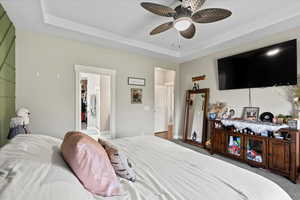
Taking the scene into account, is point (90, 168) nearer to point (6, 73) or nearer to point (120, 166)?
point (120, 166)

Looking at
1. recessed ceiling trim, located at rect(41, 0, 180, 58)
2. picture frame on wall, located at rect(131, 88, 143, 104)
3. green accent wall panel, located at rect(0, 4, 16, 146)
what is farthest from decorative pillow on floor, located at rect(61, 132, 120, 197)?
picture frame on wall, located at rect(131, 88, 143, 104)

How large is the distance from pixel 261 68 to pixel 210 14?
178 centimetres

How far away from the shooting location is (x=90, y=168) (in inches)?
33.6

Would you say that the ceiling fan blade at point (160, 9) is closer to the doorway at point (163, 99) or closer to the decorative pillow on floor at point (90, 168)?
the decorative pillow on floor at point (90, 168)

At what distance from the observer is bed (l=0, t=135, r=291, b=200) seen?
2.02ft

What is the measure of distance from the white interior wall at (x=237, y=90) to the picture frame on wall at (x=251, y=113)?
9cm

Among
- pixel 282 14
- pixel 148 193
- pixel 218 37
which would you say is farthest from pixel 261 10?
pixel 148 193

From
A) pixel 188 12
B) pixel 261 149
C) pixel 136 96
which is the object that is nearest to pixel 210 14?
pixel 188 12

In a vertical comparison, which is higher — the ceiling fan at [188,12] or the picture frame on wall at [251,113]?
the ceiling fan at [188,12]

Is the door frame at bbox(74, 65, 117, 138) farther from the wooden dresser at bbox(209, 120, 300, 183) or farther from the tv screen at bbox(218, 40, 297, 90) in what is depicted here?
the tv screen at bbox(218, 40, 297, 90)

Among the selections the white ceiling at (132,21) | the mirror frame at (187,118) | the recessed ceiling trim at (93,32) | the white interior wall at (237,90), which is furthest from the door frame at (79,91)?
the white interior wall at (237,90)

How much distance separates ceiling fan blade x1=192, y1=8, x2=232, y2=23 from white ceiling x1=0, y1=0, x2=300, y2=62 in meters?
0.43

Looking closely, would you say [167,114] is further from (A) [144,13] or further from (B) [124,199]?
(B) [124,199]

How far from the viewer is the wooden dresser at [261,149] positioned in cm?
219
